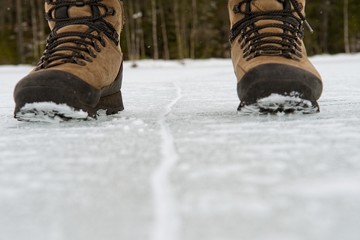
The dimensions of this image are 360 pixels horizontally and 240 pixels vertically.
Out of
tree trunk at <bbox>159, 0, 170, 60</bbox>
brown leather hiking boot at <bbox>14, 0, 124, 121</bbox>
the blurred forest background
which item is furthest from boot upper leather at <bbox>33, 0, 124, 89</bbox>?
tree trunk at <bbox>159, 0, 170, 60</bbox>

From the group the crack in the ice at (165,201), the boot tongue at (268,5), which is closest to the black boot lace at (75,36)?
the boot tongue at (268,5)

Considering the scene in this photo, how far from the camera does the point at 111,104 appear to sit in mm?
1262

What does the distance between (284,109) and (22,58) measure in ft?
46.6

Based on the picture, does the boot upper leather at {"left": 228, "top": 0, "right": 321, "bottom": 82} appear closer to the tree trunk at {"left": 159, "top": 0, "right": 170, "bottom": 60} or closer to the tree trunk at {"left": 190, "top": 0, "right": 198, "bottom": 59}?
the tree trunk at {"left": 159, "top": 0, "right": 170, "bottom": 60}

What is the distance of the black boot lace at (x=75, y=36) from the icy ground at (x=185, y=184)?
1.07 feet

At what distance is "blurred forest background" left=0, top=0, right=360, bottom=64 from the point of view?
15.3 meters

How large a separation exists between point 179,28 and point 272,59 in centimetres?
1520

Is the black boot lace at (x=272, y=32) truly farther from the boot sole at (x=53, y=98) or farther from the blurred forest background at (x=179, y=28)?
the blurred forest background at (x=179, y=28)

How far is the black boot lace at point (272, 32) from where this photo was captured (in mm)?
1120

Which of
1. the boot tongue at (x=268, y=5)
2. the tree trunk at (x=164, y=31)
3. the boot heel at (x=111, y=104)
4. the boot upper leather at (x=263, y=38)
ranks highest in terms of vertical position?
the boot tongue at (x=268, y=5)

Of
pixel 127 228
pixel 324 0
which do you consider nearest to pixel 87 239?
pixel 127 228

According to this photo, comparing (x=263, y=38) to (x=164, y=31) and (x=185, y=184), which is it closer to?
(x=185, y=184)

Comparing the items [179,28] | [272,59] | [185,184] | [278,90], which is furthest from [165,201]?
[179,28]

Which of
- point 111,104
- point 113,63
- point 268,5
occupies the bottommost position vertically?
point 111,104
